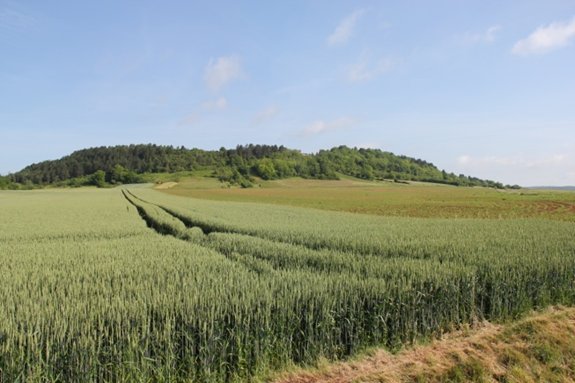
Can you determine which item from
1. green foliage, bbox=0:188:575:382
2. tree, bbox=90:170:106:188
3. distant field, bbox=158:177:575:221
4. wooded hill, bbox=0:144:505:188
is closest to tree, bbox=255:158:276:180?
wooded hill, bbox=0:144:505:188

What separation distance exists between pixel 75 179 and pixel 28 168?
47545 mm

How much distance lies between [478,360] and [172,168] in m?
171

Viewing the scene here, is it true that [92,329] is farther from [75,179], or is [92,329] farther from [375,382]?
[75,179]

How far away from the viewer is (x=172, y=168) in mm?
168625

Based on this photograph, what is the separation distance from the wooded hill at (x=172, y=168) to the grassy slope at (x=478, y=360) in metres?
122

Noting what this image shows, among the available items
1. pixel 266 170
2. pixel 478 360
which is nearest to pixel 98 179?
pixel 266 170

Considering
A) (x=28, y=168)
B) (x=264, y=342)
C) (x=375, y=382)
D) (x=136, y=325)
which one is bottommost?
(x=375, y=382)

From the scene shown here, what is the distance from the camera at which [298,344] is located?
7066 millimetres

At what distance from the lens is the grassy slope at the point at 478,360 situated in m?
6.27

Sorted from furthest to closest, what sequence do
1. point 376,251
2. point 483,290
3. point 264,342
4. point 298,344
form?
point 376,251 → point 483,290 → point 298,344 → point 264,342

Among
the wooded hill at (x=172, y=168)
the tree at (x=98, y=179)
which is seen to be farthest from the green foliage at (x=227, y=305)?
the tree at (x=98, y=179)

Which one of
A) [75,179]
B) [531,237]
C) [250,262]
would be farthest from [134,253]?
[75,179]

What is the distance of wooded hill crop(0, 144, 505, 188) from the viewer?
14588 centimetres

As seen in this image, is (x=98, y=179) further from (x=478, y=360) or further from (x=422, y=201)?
(x=478, y=360)
